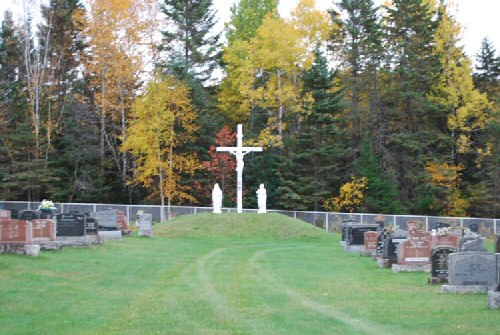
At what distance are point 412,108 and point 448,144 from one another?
13.1ft

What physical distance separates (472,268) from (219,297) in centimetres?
535

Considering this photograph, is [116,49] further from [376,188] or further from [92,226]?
[92,226]

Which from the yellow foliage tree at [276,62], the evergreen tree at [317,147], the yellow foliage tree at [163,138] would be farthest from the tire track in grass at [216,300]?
the yellow foliage tree at [276,62]

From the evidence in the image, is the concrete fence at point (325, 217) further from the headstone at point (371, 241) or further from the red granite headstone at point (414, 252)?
the red granite headstone at point (414, 252)

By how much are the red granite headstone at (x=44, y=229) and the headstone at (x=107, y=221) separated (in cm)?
722

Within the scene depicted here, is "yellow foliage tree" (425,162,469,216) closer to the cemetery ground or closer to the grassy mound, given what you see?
the grassy mound

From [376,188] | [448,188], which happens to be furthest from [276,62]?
[448,188]

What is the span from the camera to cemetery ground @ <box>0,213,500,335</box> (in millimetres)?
11156

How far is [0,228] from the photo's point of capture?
20422mm

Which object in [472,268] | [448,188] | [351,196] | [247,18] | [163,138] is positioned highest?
[247,18]

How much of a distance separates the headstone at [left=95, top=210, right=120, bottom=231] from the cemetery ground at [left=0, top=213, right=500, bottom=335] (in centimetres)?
500

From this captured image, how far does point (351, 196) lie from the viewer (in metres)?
49.4

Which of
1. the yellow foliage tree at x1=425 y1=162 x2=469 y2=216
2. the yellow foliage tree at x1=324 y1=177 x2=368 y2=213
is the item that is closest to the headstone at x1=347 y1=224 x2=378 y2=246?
the yellow foliage tree at x1=425 y1=162 x2=469 y2=216

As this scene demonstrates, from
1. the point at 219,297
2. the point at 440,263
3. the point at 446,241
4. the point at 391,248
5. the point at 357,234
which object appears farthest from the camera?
the point at 357,234
